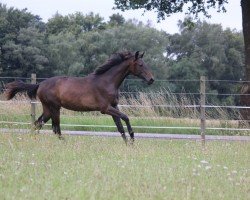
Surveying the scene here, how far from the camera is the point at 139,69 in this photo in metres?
13.1

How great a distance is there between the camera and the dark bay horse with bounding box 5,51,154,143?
12.8 m

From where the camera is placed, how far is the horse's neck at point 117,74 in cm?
1291

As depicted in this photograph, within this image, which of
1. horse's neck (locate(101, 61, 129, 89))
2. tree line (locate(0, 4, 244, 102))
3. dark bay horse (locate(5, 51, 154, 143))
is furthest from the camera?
tree line (locate(0, 4, 244, 102))

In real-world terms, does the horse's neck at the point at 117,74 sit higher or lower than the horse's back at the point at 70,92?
higher

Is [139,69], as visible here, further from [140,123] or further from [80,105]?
[140,123]

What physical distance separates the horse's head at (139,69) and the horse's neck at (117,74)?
0.15 metres

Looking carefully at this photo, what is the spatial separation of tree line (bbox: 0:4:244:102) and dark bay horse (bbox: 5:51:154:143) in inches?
1216

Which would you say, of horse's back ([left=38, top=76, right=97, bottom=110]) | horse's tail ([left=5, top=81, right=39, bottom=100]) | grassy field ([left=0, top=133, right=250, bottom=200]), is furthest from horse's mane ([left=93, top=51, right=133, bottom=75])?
grassy field ([left=0, top=133, right=250, bottom=200])

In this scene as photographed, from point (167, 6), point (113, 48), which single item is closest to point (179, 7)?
point (167, 6)

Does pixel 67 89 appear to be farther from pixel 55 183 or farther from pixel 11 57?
pixel 11 57

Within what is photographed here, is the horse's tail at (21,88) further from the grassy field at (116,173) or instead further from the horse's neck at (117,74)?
the grassy field at (116,173)

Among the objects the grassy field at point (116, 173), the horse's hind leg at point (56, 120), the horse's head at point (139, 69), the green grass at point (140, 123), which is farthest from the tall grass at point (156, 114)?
the grassy field at point (116, 173)

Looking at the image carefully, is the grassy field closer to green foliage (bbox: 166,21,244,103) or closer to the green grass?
the green grass

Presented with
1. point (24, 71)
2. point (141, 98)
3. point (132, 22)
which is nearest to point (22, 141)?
point (141, 98)
